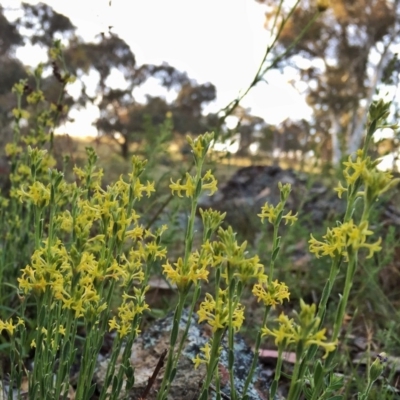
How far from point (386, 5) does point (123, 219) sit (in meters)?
22.8

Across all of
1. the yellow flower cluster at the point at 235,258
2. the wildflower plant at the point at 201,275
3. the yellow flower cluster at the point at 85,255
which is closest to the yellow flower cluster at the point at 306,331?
the wildflower plant at the point at 201,275

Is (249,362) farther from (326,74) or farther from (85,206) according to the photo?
(326,74)

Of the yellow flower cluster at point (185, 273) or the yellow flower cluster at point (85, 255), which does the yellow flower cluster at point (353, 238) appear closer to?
the yellow flower cluster at point (185, 273)

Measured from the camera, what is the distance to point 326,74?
78.6 feet

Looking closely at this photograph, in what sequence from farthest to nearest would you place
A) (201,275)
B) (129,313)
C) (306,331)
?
(129,313) → (201,275) → (306,331)

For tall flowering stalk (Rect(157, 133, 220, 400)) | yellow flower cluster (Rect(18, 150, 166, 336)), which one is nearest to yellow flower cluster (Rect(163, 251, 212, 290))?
tall flowering stalk (Rect(157, 133, 220, 400))

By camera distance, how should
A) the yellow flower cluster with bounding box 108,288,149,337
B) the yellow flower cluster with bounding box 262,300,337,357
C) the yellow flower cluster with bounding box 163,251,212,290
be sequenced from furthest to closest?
the yellow flower cluster with bounding box 108,288,149,337, the yellow flower cluster with bounding box 163,251,212,290, the yellow flower cluster with bounding box 262,300,337,357

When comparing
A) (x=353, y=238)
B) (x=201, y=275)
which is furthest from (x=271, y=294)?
(x=353, y=238)

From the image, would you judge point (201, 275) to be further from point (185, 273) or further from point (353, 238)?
point (353, 238)

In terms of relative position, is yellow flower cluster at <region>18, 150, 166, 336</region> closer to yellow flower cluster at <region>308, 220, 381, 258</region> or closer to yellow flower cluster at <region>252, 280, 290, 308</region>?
yellow flower cluster at <region>252, 280, 290, 308</region>

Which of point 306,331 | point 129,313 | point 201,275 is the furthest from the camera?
point 129,313

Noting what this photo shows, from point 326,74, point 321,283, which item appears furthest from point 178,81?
point 321,283

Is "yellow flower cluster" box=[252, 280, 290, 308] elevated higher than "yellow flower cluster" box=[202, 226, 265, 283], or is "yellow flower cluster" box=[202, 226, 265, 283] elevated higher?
"yellow flower cluster" box=[202, 226, 265, 283]

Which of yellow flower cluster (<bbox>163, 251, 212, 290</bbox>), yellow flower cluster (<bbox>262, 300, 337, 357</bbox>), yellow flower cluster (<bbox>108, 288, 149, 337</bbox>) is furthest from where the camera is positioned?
yellow flower cluster (<bbox>108, 288, 149, 337</bbox>)
